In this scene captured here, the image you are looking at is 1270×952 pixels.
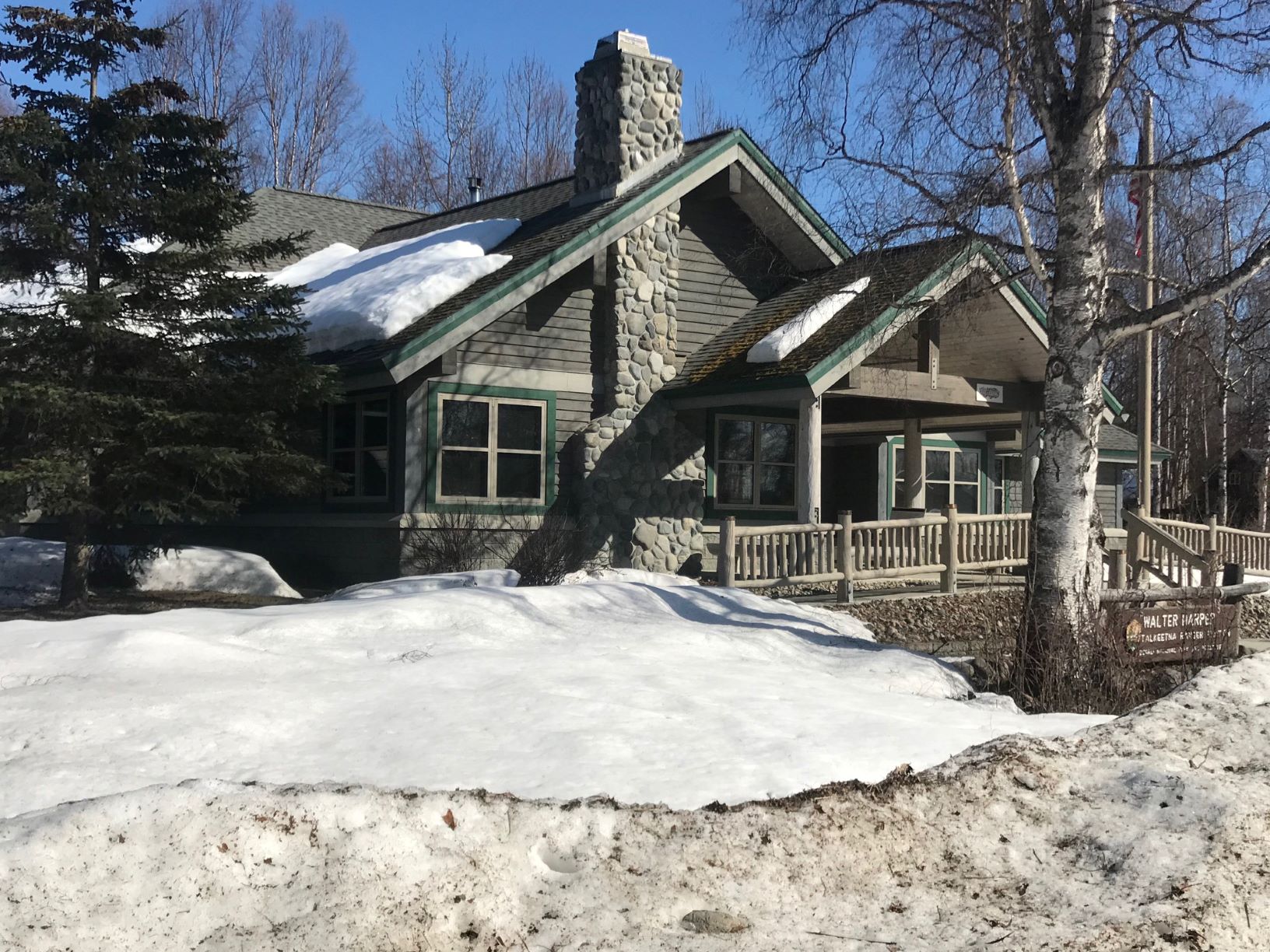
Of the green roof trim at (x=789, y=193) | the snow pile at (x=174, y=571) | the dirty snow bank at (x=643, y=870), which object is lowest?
the dirty snow bank at (x=643, y=870)

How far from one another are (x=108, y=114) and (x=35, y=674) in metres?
7.78

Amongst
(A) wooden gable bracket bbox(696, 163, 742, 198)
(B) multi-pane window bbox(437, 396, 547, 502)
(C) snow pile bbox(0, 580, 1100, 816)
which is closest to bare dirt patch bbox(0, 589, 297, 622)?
(B) multi-pane window bbox(437, 396, 547, 502)

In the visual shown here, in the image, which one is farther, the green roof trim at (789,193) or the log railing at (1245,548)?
the log railing at (1245,548)

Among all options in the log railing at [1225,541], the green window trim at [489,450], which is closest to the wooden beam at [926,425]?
the log railing at [1225,541]

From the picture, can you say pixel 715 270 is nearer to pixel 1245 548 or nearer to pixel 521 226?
pixel 521 226

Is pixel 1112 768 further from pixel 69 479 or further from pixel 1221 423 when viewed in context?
pixel 1221 423

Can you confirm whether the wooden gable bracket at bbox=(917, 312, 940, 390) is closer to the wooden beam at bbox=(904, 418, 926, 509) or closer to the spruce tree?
the wooden beam at bbox=(904, 418, 926, 509)

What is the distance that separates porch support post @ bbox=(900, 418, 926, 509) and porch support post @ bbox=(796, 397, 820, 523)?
485cm

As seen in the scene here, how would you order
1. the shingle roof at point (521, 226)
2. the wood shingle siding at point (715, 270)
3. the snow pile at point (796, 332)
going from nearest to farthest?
the shingle roof at point (521, 226) < the snow pile at point (796, 332) < the wood shingle siding at point (715, 270)

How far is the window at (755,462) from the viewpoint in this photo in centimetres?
1902

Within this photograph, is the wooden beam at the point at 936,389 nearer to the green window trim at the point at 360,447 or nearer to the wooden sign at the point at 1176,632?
the green window trim at the point at 360,447

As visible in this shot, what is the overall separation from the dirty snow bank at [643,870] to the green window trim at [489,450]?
11.3 metres

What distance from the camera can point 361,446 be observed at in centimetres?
1670

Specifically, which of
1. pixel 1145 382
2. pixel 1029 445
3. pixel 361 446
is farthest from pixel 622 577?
pixel 1145 382
